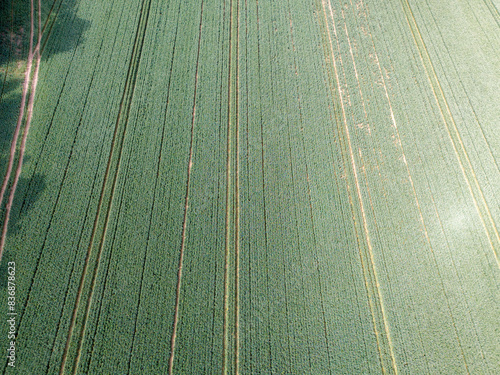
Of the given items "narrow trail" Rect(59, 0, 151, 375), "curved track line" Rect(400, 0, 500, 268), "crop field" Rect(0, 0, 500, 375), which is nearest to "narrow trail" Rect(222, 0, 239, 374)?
"crop field" Rect(0, 0, 500, 375)

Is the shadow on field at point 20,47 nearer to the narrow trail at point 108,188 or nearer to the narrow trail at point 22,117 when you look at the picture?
the narrow trail at point 22,117

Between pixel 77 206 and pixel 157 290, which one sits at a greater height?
pixel 77 206

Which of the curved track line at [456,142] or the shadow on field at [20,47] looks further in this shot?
the curved track line at [456,142]

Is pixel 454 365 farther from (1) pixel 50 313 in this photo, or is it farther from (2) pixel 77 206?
(2) pixel 77 206

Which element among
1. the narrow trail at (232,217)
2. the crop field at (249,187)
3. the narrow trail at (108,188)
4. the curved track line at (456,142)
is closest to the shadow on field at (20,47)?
the crop field at (249,187)

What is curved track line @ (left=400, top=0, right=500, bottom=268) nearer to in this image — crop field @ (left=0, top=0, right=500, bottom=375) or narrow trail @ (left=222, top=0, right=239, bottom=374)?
crop field @ (left=0, top=0, right=500, bottom=375)

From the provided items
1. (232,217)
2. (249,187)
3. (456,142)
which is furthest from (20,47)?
(456,142)

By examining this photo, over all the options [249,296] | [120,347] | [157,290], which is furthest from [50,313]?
[249,296]
